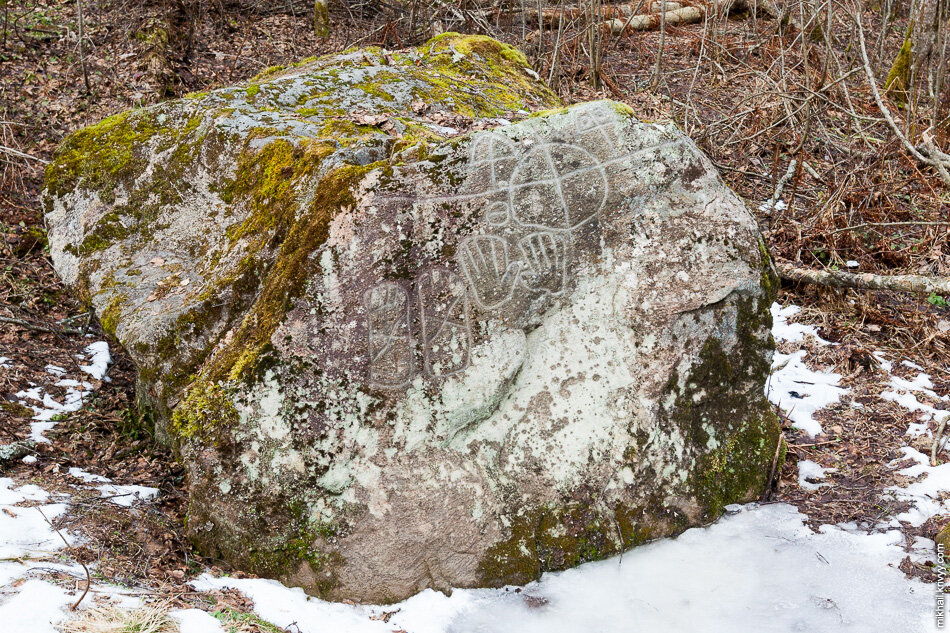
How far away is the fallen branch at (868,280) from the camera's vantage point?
4183 millimetres

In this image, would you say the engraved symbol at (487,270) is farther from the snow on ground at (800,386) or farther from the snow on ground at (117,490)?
the snow on ground at (117,490)

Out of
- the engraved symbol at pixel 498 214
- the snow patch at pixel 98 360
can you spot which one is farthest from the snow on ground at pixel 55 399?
the engraved symbol at pixel 498 214

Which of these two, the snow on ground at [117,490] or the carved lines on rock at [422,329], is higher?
the carved lines on rock at [422,329]

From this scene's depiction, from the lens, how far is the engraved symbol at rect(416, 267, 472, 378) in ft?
10.8

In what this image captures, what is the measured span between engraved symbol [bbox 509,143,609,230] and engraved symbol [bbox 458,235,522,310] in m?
0.20

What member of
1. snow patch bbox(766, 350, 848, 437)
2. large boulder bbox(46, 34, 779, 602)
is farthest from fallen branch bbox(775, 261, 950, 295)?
large boulder bbox(46, 34, 779, 602)

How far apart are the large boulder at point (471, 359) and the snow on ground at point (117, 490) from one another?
49 centimetres

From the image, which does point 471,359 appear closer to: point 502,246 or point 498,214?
point 502,246

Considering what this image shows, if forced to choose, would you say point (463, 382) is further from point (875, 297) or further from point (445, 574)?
point (875, 297)

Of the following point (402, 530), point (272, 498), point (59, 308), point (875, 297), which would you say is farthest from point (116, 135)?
point (875, 297)

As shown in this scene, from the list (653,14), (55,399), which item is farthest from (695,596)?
(653,14)

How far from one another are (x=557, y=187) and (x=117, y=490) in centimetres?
267

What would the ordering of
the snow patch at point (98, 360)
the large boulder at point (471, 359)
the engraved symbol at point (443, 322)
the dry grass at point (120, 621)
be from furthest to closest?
1. the snow patch at point (98, 360)
2. the engraved symbol at point (443, 322)
3. the large boulder at point (471, 359)
4. the dry grass at point (120, 621)

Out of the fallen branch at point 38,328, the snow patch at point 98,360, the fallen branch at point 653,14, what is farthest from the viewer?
the fallen branch at point 653,14
